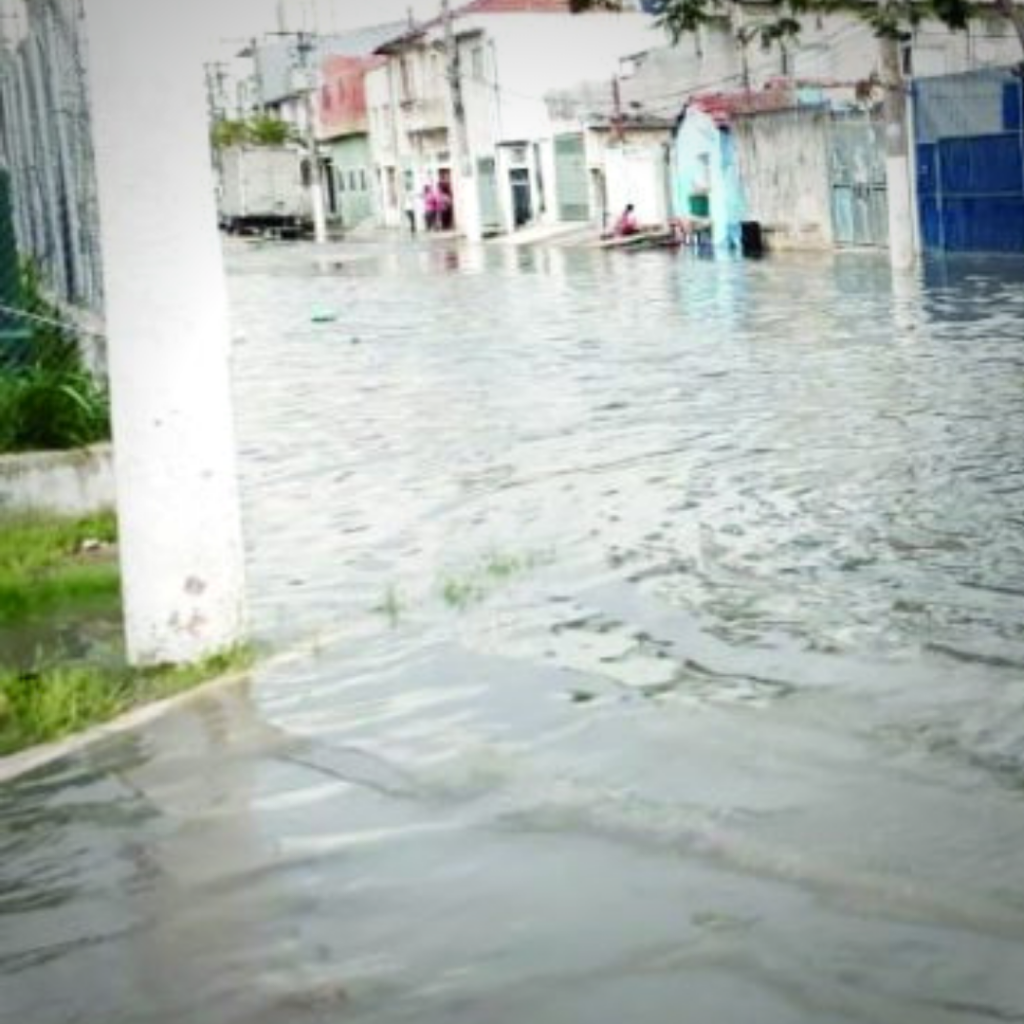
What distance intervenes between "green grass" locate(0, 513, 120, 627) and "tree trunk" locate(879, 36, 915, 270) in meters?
20.2

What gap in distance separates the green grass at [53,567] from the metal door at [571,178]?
1731 inches

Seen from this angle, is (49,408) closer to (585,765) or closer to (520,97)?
(585,765)

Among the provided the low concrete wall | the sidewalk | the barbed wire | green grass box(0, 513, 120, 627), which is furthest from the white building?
green grass box(0, 513, 120, 627)

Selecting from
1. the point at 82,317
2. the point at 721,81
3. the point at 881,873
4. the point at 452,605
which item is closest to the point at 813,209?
the point at 721,81

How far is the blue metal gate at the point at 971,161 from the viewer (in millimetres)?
27984

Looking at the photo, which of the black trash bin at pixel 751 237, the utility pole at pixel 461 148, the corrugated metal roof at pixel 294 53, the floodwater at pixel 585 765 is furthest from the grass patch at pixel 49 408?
the corrugated metal roof at pixel 294 53

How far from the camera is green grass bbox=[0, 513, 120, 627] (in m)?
7.05

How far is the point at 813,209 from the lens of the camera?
35.2 m

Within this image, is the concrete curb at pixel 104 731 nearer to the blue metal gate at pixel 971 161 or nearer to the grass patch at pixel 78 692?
the grass patch at pixel 78 692

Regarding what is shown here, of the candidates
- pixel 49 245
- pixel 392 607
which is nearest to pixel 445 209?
pixel 49 245

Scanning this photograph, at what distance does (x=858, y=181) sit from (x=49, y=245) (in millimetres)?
21189

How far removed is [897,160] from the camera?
27.9 metres

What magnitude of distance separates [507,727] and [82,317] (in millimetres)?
7861

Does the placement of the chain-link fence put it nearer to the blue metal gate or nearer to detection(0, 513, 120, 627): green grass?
detection(0, 513, 120, 627): green grass
